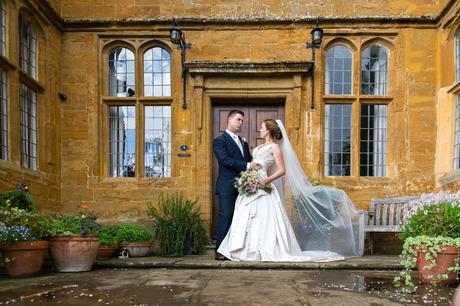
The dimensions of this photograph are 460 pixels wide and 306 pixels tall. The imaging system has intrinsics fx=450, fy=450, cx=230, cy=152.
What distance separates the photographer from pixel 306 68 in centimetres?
797

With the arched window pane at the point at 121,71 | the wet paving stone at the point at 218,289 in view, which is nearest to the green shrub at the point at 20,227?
the wet paving stone at the point at 218,289

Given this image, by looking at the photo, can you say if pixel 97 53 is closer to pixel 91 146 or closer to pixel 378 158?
pixel 91 146

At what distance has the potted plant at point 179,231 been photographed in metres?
7.05

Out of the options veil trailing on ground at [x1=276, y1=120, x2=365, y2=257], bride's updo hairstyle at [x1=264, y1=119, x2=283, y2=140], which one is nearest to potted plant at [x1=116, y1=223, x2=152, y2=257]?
veil trailing on ground at [x1=276, y1=120, x2=365, y2=257]

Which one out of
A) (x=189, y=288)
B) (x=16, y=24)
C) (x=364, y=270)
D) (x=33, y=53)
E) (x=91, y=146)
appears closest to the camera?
(x=189, y=288)

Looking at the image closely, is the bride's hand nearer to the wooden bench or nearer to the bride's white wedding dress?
the bride's white wedding dress

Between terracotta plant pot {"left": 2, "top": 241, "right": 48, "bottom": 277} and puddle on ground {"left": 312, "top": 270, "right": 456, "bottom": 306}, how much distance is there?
313 centimetres

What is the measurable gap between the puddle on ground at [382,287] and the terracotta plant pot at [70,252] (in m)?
2.72

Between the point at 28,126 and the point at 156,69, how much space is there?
250 cm

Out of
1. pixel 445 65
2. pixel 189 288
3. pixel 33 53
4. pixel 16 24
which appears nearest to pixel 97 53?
pixel 33 53

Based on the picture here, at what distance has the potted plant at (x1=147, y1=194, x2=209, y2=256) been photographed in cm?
705

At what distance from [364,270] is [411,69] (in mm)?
4227

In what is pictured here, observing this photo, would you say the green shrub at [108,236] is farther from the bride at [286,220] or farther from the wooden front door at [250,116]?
the wooden front door at [250,116]

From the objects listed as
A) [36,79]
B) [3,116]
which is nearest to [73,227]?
[3,116]
